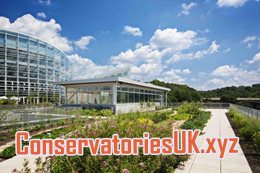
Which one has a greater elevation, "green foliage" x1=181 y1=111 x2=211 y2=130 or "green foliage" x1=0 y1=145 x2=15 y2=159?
"green foliage" x1=181 y1=111 x2=211 y2=130

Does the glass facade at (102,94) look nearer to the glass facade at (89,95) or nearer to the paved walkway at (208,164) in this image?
the glass facade at (89,95)

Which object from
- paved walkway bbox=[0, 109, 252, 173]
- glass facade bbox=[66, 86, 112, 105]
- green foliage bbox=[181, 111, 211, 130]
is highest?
glass facade bbox=[66, 86, 112, 105]

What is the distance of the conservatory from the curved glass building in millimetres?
9683

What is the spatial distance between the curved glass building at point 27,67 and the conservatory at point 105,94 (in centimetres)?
968

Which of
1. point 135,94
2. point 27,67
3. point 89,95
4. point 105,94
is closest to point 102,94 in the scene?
point 105,94

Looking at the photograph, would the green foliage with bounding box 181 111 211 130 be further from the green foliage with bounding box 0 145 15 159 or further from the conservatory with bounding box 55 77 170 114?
the conservatory with bounding box 55 77 170 114

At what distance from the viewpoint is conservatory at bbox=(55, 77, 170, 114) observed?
715 inches

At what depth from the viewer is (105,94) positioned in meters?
19.2

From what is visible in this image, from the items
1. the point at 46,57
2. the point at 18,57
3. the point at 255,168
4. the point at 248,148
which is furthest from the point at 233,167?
the point at 46,57

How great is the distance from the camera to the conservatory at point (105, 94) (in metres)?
18.2

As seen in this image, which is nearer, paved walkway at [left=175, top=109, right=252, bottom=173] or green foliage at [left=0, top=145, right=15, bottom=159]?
paved walkway at [left=175, top=109, right=252, bottom=173]

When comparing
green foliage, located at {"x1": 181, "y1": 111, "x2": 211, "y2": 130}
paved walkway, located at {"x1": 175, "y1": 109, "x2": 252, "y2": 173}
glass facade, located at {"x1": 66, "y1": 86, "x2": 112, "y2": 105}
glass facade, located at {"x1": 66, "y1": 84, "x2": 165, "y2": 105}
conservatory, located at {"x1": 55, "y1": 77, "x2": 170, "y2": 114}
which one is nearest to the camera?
paved walkway, located at {"x1": 175, "y1": 109, "x2": 252, "y2": 173}

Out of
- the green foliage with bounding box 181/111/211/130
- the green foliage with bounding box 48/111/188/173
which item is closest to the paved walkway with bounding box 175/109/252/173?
the green foliage with bounding box 48/111/188/173

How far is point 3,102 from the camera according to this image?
20281mm
